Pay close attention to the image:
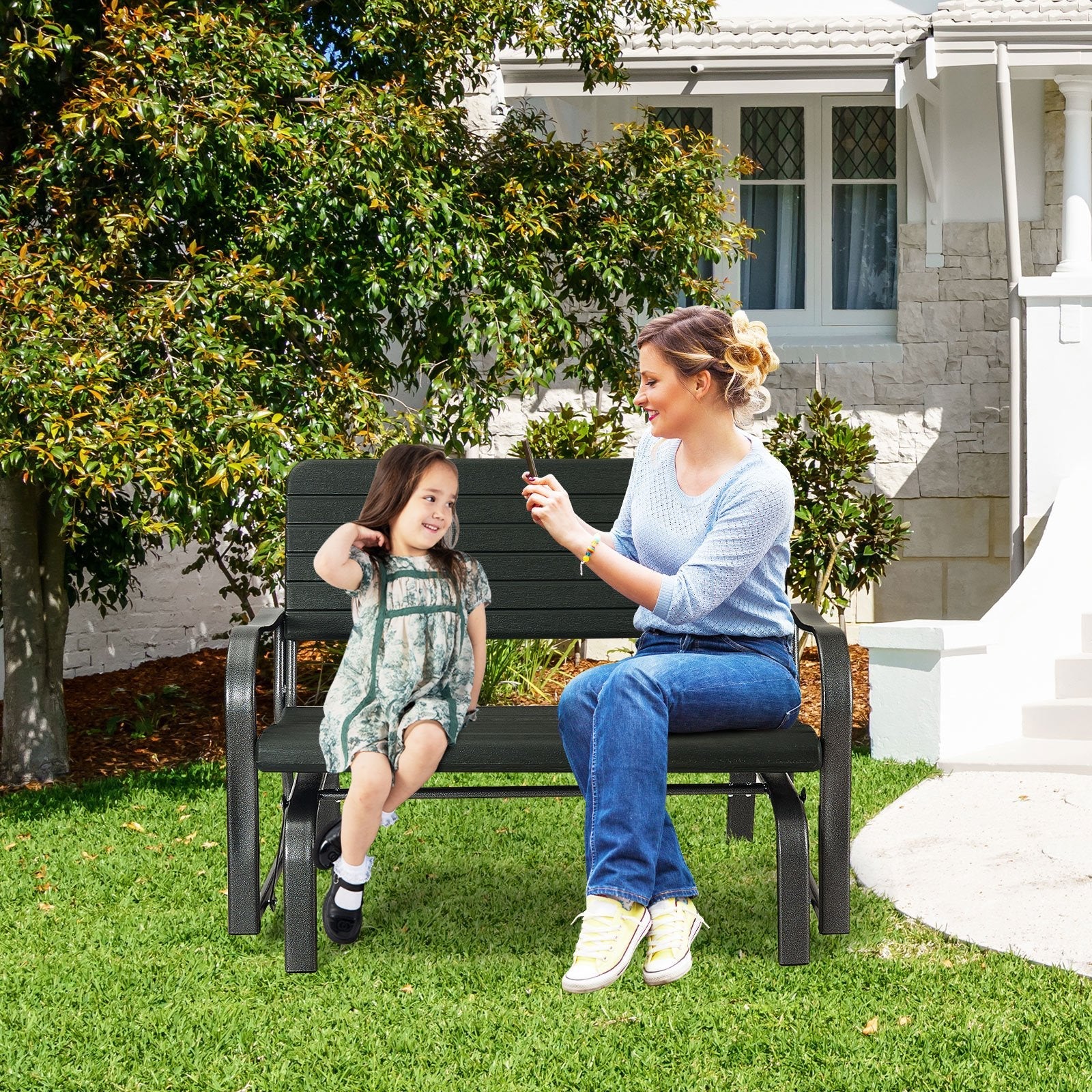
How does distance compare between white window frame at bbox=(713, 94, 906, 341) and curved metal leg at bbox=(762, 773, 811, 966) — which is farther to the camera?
white window frame at bbox=(713, 94, 906, 341)

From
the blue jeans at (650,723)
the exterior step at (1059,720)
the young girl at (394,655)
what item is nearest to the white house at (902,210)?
the exterior step at (1059,720)

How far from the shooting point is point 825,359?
30.9 feet

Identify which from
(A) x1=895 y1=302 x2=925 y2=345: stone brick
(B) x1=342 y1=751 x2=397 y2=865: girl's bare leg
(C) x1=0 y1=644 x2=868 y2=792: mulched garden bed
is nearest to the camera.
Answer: (B) x1=342 y1=751 x2=397 y2=865: girl's bare leg

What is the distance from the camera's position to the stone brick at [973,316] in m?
9.44

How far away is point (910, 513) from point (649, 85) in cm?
337

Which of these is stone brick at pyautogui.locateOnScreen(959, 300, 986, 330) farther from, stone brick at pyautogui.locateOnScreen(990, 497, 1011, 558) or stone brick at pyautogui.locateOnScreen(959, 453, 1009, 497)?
stone brick at pyautogui.locateOnScreen(990, 497, 1011, 558)

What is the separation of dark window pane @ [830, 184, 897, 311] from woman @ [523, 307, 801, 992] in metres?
6.77

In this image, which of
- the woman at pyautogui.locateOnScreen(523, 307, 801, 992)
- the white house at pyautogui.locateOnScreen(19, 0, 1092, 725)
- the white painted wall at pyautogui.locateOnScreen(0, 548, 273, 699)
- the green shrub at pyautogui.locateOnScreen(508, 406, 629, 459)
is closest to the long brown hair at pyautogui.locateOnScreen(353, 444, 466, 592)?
the woman at pyautogui.locateOnScreen(523, 307, 801, 992)

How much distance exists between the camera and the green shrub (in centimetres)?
767

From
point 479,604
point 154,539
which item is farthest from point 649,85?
point 479,604

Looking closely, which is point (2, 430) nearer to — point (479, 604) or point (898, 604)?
point (479, 604)

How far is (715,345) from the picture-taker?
3.26 m

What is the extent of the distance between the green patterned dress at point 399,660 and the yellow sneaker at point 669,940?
0.64m

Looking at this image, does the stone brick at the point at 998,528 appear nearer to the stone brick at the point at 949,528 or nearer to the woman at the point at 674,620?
the stone brick at the point at 949,528
